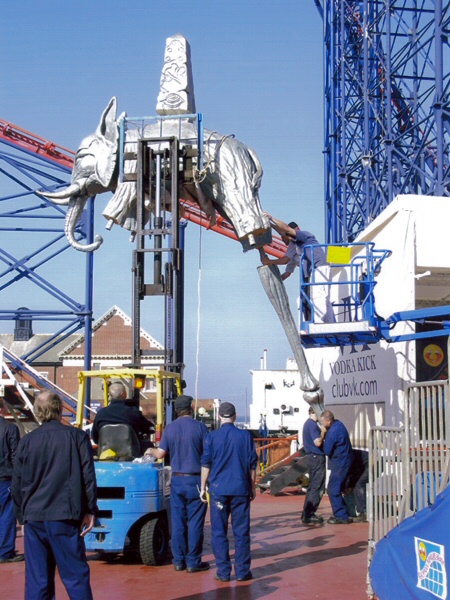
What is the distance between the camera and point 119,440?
9.34 metres

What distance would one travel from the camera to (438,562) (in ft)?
17.3

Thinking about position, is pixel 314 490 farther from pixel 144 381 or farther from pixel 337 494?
pixel 144 381

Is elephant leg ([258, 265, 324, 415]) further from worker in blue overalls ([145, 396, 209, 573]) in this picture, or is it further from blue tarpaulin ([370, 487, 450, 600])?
blue tarpaulin ([370, 487, 450, 600])

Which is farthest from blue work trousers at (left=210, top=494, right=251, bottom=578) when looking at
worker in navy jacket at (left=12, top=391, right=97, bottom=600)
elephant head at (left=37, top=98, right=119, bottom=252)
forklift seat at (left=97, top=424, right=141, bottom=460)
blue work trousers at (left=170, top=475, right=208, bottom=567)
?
elephant head at (left=37, top=98, right=119, bottom=252)

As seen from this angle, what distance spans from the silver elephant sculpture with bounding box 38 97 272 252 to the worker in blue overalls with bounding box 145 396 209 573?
14.6ft

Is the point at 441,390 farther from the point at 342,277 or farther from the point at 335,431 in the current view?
the point at 342,277

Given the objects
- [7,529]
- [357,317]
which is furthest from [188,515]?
[357,317]

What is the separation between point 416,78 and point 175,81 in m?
13.0

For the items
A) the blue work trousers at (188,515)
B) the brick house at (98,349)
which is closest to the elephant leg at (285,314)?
the blue work trousers at (188,515)

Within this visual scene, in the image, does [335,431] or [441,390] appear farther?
[335,431]

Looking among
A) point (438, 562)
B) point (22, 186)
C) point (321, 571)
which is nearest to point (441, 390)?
point (438, 562)

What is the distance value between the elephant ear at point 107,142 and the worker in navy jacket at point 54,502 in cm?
712

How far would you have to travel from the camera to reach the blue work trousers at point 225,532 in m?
8.09

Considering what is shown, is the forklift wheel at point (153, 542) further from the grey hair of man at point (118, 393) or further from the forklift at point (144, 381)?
the grey hair of man at point (118, 393)
